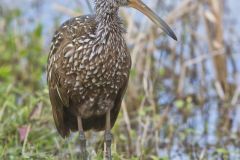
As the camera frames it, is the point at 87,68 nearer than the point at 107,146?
Yes

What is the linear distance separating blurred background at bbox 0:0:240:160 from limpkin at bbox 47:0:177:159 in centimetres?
47

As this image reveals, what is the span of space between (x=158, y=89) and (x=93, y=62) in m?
2.48

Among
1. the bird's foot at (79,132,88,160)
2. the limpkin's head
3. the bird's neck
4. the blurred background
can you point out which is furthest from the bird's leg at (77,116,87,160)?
the limpkin's head

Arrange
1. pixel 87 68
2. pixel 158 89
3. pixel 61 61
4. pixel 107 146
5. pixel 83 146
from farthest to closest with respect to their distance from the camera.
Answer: pixel 158 89 → pixel 83 146 → pixel 107 146 → pixel 61 61 → pixel 87 68

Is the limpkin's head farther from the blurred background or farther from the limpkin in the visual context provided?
the blurred background

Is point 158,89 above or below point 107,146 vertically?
above

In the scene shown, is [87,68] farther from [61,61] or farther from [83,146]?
[83,146]

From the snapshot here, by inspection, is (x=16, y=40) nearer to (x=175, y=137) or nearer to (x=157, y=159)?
(x=175, y=137)

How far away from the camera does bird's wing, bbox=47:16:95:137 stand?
232 inches

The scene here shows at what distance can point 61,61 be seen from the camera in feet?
19.3

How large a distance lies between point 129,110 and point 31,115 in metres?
1.18

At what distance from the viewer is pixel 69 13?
8.80m

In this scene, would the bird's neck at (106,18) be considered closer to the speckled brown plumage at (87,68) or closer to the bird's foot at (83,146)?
the speckled brown plumage at (87,68)

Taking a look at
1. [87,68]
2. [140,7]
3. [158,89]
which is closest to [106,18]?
[140,7]
